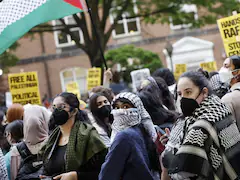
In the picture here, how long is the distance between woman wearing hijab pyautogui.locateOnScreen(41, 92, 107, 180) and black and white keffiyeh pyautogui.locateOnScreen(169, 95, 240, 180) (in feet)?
4.00

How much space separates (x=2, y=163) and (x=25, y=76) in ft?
19.2

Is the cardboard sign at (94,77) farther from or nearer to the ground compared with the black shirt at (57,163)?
farther from the ground

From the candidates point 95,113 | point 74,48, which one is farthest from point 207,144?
point 74,48

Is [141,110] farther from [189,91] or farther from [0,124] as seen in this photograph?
[0,124]

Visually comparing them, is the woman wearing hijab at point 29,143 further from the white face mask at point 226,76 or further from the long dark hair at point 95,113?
the white face mask at point 226,76

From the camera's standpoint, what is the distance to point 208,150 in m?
3.09

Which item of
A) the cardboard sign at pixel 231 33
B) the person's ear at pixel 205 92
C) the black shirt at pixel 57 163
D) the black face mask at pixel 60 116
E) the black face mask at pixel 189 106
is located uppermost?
the cardboard sign at pixel 231 33

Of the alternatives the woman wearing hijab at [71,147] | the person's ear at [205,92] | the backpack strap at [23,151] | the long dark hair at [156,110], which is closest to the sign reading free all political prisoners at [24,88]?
the backpack strap at [23,151]

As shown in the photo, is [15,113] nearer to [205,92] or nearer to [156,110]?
[156,110]

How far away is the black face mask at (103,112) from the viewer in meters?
5.37

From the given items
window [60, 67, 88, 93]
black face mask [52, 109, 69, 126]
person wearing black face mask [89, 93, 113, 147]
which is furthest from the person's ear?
window [60, 67, 88, 93]

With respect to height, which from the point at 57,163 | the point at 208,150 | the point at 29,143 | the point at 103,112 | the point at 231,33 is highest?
the point at 231,33

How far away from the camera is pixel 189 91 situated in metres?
3.41

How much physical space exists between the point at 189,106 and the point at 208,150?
14.0 inches
